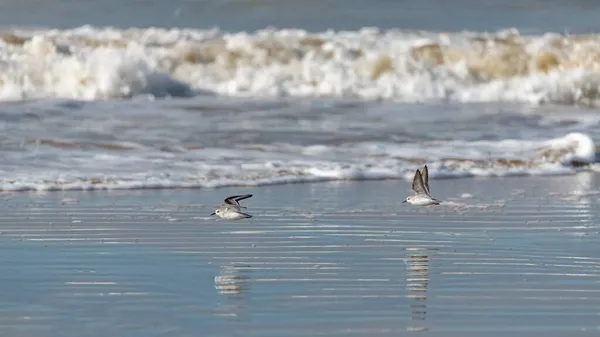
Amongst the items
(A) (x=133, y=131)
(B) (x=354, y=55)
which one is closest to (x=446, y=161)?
(A) (x=133, y=131)

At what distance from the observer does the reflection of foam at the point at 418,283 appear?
14.8ft

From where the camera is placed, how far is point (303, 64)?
63.7 feet

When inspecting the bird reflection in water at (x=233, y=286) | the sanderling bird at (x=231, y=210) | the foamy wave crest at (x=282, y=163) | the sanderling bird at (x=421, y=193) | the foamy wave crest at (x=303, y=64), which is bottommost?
the bird reflection in water at (x=233, y=286)

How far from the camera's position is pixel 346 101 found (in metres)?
16.1

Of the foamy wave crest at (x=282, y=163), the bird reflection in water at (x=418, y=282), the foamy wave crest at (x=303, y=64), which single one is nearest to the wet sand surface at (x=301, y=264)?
the bird reflection in water at (x=418, y=282)

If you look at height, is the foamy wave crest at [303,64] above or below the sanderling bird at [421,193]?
above

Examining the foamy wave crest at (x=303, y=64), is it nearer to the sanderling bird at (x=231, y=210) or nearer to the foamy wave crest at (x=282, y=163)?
the foamy wave crest at (x=282, y=163)

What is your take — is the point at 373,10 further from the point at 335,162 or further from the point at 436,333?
the point at 436,333

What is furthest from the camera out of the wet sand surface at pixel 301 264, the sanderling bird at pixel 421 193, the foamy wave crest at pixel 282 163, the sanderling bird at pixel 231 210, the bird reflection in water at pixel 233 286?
the foamy wave crest at pixel 282 163

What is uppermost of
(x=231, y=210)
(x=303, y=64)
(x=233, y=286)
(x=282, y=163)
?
(x=303, y=64)

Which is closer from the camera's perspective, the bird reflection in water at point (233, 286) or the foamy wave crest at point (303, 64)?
the bird reflection in water at point (233, 286)

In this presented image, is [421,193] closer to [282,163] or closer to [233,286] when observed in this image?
[233,286]

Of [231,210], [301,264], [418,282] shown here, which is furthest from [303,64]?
[418,282]

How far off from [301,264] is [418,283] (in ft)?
2.23
